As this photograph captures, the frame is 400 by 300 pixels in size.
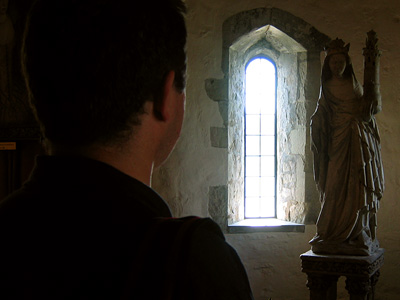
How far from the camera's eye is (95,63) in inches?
22.1

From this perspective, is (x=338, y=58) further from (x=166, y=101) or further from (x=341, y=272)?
(x=166, y=101)

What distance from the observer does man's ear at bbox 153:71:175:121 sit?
0.61 metres

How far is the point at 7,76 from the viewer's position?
16.6 ft

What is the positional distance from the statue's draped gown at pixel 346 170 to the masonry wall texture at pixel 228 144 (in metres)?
1.42

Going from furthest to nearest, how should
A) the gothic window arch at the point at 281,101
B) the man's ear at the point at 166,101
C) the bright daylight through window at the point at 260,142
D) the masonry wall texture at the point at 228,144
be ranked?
1. the bright daylight through window at the point at 260,142
2. the gothic window arch at the point at 281,101
3. the masonry wall texture at the point at 228,144
4. the man's ear at the point at 166,101

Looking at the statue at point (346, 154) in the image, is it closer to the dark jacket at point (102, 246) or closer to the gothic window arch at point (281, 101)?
the gothic window arch at point (281, 101)

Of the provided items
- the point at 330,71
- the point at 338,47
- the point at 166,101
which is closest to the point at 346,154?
the point at 330,71

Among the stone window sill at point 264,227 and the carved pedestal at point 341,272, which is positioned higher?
the stone window sill at point 264,227

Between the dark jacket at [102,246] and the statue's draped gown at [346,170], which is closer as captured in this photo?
the dark jacket at [102,246]

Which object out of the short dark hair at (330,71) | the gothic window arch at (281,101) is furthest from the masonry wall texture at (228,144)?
the short dark hair at (330,71)

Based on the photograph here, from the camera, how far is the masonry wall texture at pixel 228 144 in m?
5.16

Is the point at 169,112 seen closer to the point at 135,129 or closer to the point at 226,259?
the point at 135,129

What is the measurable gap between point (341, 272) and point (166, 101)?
3.36m

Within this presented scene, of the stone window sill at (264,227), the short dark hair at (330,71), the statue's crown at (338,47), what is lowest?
the stone window sill at (264,227)
